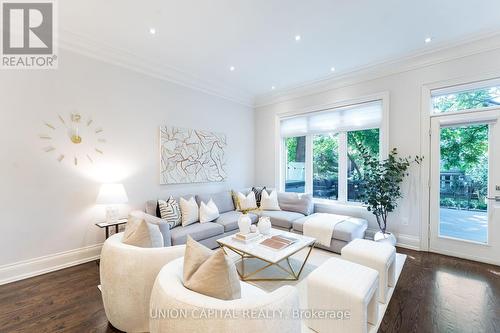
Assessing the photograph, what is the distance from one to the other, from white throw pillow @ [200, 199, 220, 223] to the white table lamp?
1206mm

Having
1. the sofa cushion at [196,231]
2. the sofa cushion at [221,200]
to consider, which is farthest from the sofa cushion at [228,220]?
the sofa cushion at [221,200]

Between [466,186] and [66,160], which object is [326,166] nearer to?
[466,186]

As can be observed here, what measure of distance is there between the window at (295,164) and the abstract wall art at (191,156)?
1670 millimetres

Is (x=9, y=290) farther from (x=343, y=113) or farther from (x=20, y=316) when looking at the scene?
(x=343, y=113)

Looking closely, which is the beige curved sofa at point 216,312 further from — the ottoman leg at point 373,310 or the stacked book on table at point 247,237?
the stacked book on table at point 247,237

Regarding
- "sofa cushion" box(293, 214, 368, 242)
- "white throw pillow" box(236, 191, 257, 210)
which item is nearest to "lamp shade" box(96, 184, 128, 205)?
"white throw pillow" box(236, 191, 257, 210)

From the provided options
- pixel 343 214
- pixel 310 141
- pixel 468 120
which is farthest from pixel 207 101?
pixel 468 120

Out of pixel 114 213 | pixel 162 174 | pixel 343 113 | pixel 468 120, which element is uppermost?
pixel 343 113

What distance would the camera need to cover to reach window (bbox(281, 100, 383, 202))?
4324 mm

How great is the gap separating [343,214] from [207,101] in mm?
3722

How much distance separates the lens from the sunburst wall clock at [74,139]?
2.96m

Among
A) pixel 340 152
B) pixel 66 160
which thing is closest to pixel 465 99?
pixel 340 152

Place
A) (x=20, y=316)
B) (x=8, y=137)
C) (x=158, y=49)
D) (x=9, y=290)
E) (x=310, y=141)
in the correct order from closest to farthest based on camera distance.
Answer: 1. (x=20, y=316)
2. (x=9, y=290)
3. (x=8, y=137)
4. (x=158, y=49)
5. (x=310, y=141)

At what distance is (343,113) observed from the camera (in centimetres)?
461
